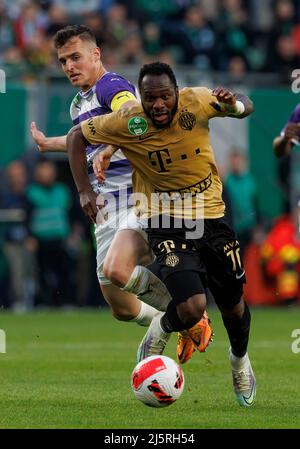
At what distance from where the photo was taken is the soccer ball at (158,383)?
25.8 feet

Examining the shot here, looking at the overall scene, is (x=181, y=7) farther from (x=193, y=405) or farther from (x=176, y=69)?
(x=193, y=405)

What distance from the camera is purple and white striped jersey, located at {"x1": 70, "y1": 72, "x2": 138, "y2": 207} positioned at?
9.56 m

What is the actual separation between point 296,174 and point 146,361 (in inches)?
471

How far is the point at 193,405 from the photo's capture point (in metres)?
8.43

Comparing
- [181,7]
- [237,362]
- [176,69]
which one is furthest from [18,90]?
[237,362]

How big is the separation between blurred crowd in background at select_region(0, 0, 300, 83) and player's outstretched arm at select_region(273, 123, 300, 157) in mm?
9205

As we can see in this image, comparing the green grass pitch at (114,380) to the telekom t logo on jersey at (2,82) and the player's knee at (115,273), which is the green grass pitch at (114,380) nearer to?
the player's knee at (115,273)

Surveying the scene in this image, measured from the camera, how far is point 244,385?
856 cm

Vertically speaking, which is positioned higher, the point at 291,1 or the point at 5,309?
the point at 291,1

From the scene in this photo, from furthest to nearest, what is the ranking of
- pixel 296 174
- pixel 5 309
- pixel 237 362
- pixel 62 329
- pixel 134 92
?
pixel 296 174, pixel 5 309, pixel 62 329, pixel 134 92, pixel 237 362

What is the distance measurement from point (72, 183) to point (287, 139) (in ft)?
30.9

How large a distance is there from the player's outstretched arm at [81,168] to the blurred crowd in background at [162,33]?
10.4m

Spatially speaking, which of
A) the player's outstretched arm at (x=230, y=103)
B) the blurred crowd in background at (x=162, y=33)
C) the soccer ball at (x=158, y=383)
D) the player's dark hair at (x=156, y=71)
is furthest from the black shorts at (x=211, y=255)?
the blurred crowd in background at (x=162, y=33)

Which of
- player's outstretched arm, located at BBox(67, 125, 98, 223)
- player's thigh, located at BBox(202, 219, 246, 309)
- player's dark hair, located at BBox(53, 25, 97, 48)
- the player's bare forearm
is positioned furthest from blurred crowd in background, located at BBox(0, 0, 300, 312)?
player's thigh, located at BBox(202, 219, 246, 309)
